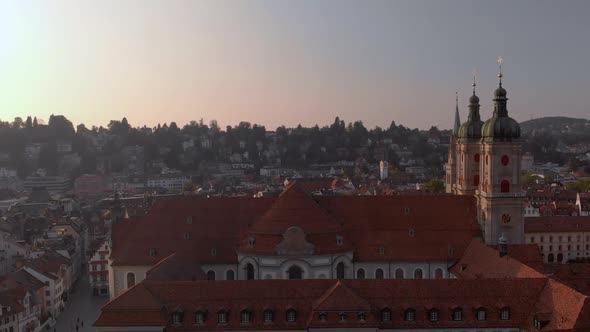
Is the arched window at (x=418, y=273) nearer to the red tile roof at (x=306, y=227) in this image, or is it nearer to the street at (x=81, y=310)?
the red tile roof at (x=306, y=227)

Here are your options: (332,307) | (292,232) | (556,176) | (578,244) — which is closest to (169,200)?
(292,232)

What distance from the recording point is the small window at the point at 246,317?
43188 millimetres

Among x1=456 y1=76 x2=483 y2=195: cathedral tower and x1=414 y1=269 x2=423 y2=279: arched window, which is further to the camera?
x1=456 y1=76 x2=483 y2=195: cathedral tower

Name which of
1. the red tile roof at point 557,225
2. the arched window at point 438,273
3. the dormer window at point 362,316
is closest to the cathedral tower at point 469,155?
the arched window at point 438,273

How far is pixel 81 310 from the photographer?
7281 centimetres

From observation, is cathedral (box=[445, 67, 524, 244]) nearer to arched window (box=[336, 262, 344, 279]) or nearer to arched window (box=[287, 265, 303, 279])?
arched window (box=[336, 262, 344, 279])

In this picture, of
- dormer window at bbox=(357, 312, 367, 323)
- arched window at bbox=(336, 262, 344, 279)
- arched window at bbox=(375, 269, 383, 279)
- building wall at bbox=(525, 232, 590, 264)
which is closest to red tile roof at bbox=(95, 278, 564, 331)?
dormer window at bbox=(357, 312, 367, 323)

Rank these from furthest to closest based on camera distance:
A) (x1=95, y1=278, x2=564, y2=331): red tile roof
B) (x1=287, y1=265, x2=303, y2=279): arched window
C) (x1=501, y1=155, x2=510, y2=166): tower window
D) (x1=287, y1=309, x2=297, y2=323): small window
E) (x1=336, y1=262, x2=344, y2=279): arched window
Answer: (x1=501, y1=155, x2=510, y2=166): tower window
(x1=336, y1=262, x2=344, y2=279): arched window
(x1=287, y1=265, x2=303, y2=279): arched window
(x1=287, y1=309, x2=297, y2=323): small window
(x1=95, y1=278, x2=564, y2=331): red tile roof

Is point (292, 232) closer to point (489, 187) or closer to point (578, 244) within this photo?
point (489, 187)

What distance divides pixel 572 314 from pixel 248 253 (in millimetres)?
26910

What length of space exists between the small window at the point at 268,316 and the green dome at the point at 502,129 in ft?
90.2

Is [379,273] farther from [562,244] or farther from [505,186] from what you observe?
[562,244]

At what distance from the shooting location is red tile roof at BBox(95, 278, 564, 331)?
140 ft

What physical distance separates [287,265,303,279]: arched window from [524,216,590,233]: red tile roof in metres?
47.6
